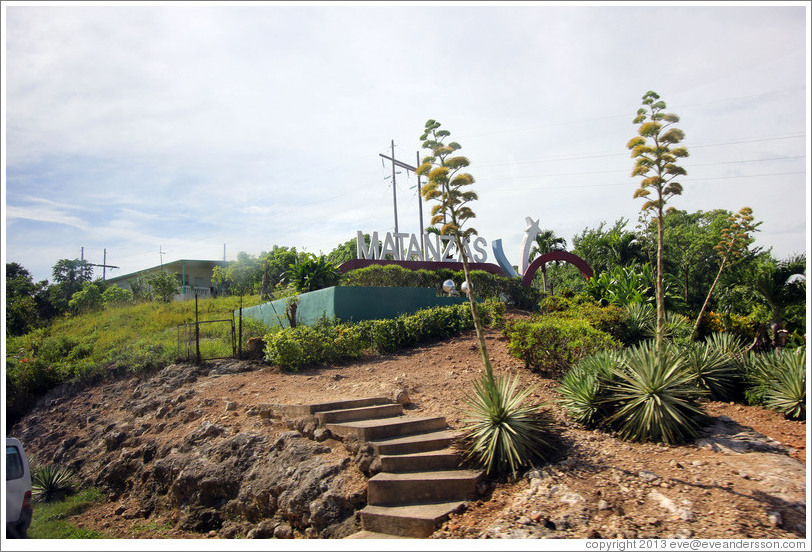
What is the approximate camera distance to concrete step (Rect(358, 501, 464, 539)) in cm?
571

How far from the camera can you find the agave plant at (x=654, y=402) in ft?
22.9

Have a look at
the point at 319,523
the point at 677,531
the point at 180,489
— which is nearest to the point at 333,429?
the point at 319,523

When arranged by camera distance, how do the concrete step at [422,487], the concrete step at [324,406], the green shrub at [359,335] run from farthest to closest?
the green shrub at [359,335] → the concrete step at [324,406] → the concrete step at [422,487]

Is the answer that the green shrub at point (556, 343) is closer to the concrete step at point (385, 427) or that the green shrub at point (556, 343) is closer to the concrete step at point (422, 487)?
the concrete step at point (385, 427)

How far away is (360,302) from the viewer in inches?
614

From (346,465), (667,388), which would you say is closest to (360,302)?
(346,465)

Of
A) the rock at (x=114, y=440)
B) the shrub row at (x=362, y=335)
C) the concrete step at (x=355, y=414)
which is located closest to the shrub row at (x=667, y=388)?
the concrete step at (x=355, y=414)

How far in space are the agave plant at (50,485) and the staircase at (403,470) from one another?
5.25m

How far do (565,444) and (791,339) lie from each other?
8793mm

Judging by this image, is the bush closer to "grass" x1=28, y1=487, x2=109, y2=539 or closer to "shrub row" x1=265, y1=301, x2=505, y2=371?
"shrub row" x1=265, y1=301, x2=505, y2=371

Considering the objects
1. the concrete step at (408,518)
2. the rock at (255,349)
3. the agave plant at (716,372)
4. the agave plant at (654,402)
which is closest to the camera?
the concrete step at (408,518)

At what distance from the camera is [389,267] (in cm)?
1988

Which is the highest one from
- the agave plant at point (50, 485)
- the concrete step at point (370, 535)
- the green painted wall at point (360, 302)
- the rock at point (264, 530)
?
the green painted wall at point (360, 302)

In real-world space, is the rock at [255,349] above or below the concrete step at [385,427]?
above
